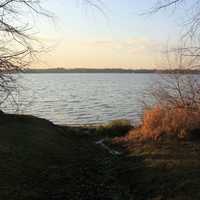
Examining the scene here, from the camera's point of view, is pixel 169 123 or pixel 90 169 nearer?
pixel 90 169

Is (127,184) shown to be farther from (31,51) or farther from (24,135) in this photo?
(24,135)

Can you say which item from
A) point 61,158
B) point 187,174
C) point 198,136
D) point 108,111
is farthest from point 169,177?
point 108,111

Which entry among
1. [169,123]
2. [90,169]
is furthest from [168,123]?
[90,169]

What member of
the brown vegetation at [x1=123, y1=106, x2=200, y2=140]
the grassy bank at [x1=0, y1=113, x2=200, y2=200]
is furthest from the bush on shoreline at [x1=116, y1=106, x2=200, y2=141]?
the grassy bank at [x1=0, y1=113, x2=200, y2=200]

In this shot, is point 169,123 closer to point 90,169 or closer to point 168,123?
point 168,123

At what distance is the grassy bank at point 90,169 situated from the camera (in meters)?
8.46

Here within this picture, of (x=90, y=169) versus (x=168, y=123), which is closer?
(x=90, y=169)

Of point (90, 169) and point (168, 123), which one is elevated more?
point (168, 123)

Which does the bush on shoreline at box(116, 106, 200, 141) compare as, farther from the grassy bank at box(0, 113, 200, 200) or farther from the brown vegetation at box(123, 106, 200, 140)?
the grassy bank at box(0, 113, 200, 200)

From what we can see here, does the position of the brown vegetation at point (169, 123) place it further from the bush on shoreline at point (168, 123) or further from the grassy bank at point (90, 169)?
the grassy bank at point (90, 169)

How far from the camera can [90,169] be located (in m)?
11.2

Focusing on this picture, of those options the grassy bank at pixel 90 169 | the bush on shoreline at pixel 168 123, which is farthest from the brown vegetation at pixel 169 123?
the grassy bank at pixel 90 169

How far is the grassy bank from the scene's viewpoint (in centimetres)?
846

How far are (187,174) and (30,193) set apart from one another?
333 centimetres
